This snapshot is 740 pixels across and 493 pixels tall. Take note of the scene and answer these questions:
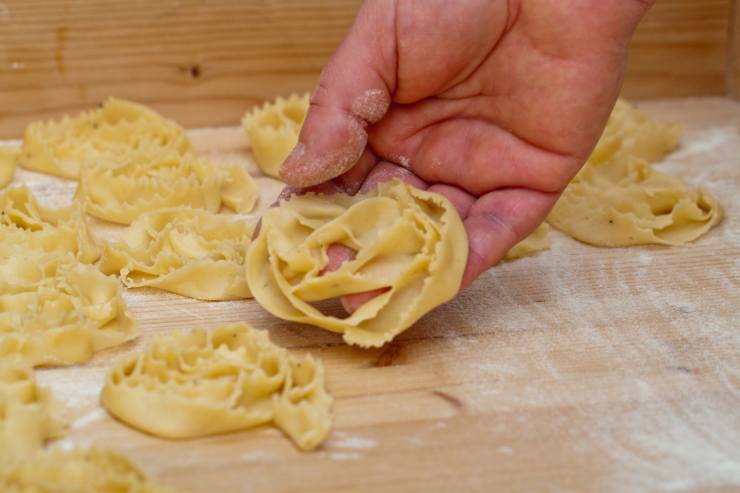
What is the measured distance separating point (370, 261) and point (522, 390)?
0.29 metres

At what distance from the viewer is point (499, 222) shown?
1.61 meters

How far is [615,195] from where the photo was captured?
2.01m

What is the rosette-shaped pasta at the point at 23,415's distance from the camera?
1233 millimetres

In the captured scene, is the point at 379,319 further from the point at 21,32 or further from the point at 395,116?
the point at 21,32

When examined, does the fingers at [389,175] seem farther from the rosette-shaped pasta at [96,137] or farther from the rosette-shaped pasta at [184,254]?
the rosette-shaped pasta at [96,137]

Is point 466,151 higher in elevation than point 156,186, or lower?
higher

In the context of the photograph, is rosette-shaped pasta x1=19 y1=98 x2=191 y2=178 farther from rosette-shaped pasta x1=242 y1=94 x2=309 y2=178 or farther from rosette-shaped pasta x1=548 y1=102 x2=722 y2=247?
rosette-shaped pasta x1=548 y1=102 x2=722 y2=247

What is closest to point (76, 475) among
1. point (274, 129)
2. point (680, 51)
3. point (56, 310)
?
point (56, 310)

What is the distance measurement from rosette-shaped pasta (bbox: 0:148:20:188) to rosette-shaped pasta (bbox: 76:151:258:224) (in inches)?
7.6

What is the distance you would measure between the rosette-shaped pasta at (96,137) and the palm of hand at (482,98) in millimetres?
715

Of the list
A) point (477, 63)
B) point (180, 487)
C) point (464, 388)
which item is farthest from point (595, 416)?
point (477, 63)

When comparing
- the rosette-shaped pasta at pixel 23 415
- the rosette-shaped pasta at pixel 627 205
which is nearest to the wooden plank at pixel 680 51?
the rosette-shaped pasta at pixel 627 205

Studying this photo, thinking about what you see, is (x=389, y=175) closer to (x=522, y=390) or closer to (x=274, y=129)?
(x=522, y=390)

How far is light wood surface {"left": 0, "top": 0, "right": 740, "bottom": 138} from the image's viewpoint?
2400 millimetres
